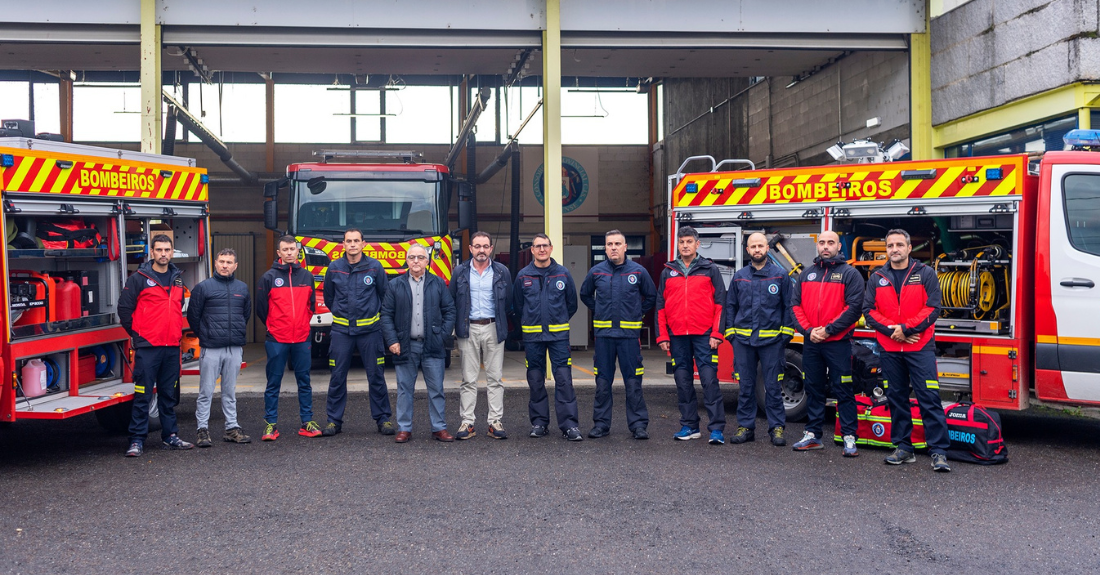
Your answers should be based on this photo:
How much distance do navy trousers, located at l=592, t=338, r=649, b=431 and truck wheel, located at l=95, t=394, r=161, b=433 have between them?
393 cm

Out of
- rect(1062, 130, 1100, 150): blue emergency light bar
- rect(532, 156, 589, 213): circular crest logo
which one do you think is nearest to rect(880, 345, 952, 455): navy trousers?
rect(1062, 130, 1100, 150): blue emergency light bar

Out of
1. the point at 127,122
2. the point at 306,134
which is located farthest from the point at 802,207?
the point at 127,122

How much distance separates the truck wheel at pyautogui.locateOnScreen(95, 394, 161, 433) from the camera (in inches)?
313

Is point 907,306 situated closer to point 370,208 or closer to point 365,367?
point 365,367

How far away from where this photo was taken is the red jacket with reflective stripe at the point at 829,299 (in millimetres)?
6848

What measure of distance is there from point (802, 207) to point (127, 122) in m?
15.5

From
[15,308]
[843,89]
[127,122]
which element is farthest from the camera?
[127,122]

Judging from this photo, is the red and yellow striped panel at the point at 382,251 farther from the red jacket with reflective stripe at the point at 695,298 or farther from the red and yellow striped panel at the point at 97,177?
the red jacket with reflective stripe at the point at 695,298

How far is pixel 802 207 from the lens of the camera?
8508 millimetres

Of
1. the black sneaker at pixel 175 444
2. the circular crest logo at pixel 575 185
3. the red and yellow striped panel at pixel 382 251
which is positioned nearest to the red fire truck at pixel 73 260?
the black sneaker at pixel 175 444

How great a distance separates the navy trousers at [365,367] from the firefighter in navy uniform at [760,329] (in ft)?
9.83

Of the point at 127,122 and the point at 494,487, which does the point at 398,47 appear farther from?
the point at 127,122

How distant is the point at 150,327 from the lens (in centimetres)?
697

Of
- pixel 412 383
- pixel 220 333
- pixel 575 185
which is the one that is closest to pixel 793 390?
pixel 412 383
